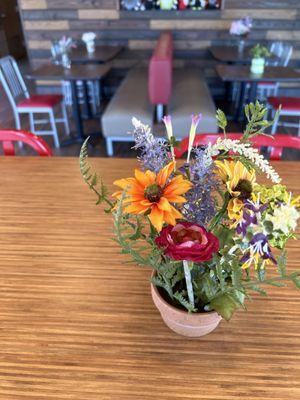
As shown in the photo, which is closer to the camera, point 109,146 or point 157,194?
point 157,194

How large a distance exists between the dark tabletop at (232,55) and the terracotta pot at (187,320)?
379 centimetres

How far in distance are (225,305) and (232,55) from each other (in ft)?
13.4

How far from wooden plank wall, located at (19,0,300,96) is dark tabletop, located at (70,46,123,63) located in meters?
0.36

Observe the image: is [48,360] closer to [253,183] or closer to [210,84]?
[253,183]

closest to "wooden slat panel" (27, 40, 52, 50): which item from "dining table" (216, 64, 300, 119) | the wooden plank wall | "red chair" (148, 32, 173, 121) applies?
the wooden plank wall

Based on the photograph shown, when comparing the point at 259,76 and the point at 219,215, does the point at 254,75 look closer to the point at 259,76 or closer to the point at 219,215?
the point at 259,76

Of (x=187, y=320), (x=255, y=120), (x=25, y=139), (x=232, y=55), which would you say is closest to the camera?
(x=255, y=120)

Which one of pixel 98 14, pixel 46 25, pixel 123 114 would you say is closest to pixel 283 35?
pixel 98 14

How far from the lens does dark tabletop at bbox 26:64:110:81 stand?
132 inches

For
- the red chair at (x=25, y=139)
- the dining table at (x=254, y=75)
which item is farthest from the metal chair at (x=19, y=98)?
the red chair at (x=25, y=139)

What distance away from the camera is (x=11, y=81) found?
12.0ft

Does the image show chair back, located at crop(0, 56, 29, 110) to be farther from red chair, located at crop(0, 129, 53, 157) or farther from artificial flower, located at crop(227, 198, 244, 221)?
artificial flower, located at crop(227, 198, 244, 221)

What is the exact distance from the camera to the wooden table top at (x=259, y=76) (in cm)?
319

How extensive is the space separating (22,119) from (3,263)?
155 inches
